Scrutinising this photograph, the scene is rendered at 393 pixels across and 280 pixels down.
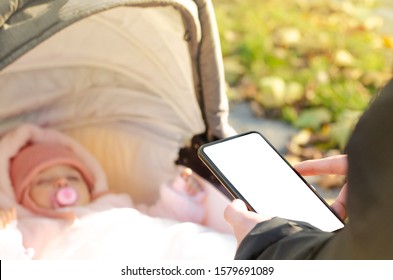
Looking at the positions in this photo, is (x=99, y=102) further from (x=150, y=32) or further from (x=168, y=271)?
(x=168, y=271)

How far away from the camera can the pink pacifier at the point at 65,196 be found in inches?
65.8

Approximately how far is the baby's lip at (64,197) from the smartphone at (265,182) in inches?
22.8

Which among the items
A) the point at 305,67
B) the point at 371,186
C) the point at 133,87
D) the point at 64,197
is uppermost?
the point at 371,186

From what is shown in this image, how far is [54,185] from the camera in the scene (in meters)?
1.70

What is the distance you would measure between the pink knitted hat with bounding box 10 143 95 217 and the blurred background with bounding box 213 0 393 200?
27.8 inches

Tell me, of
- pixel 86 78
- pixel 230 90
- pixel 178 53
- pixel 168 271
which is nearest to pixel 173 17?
pixel 178 53

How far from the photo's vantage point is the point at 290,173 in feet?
3.92

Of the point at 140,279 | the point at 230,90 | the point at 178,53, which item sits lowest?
the point at 230,90

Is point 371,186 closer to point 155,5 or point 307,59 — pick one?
point 155,5

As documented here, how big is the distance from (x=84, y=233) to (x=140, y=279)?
472mm

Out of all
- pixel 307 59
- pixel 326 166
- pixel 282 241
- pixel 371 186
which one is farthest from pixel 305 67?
pixel 371 186

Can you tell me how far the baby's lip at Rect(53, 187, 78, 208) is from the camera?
167cm

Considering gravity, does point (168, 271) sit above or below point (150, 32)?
below

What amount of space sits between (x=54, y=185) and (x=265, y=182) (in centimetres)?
72
